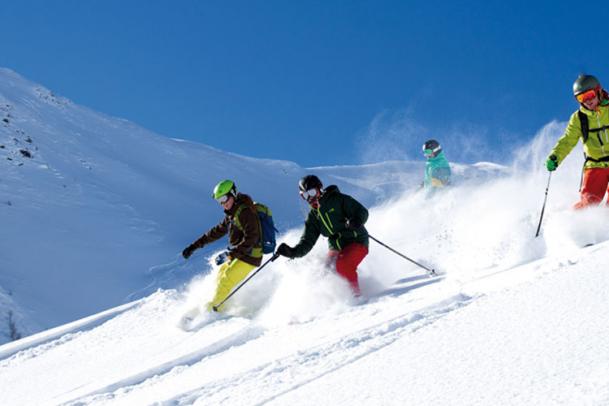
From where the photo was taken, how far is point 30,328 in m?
19.7

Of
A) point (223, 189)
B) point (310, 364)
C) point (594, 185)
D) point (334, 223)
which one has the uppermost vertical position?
point (223, 189)

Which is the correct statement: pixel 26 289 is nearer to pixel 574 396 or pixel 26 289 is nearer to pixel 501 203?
pixel 501 203

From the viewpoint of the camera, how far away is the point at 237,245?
7648mm

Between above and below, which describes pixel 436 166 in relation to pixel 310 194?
above

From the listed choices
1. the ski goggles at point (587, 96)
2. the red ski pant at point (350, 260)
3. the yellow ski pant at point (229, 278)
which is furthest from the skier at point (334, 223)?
the ski goggles at point (587, 96)

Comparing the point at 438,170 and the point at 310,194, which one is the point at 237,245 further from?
the point at 438,170

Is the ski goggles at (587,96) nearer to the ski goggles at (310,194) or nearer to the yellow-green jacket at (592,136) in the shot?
the yellow-green jacket at (592,136)

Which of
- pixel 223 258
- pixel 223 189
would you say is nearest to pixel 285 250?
pixel 223 258

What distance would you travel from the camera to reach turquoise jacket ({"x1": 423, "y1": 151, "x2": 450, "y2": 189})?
14234 millimetres

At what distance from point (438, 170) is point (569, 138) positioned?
706cm

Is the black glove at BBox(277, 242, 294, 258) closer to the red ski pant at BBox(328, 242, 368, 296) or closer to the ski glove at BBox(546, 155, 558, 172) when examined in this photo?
the red ski pant at BBox(328, 242, 368, 296)

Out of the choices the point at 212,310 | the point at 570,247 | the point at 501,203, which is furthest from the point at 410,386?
the point at 501,203

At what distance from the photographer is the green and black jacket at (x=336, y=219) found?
23.1ft

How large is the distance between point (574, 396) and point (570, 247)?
358cm
